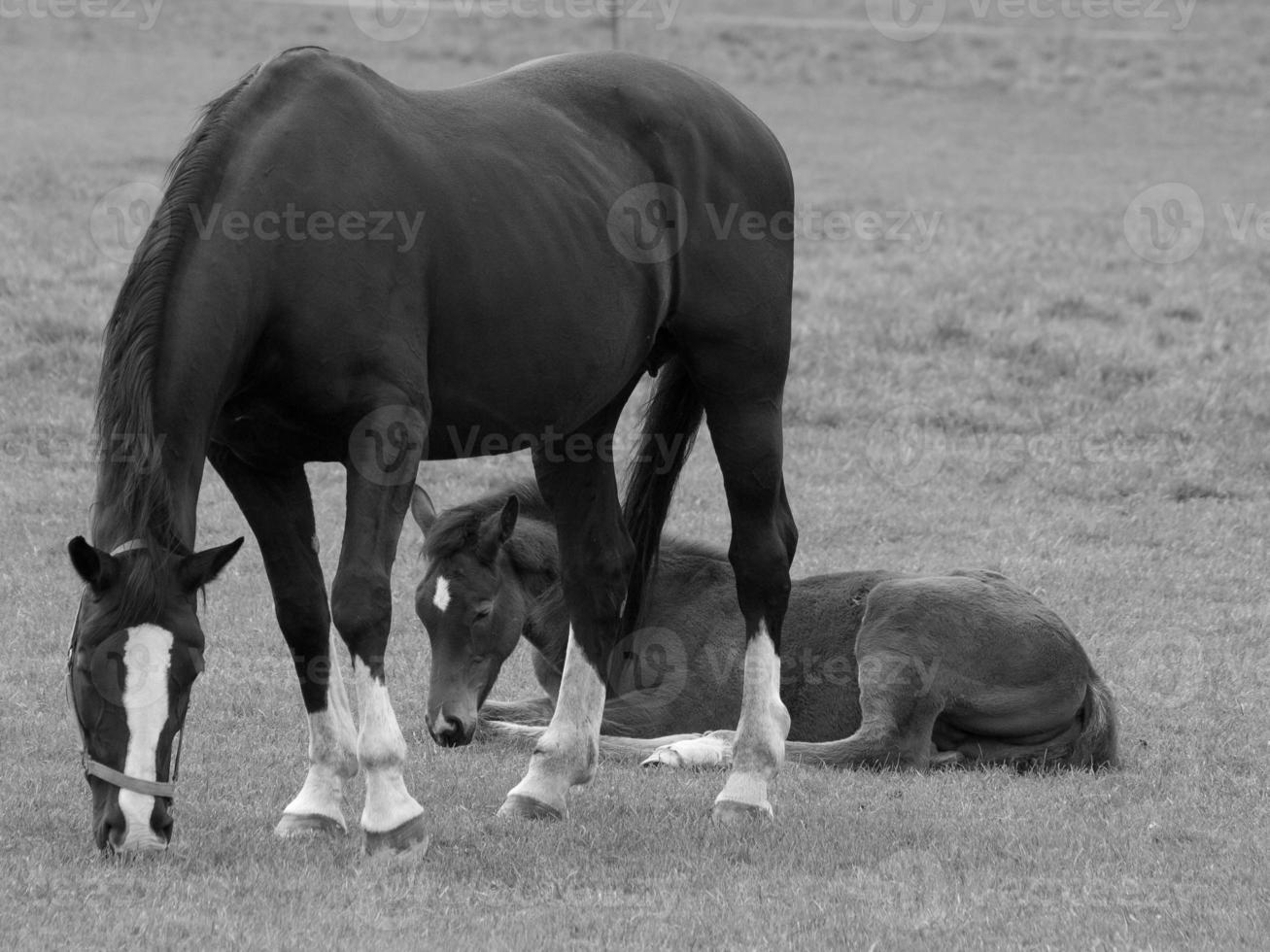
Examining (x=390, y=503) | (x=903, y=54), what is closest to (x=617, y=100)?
(x=390, y=503)

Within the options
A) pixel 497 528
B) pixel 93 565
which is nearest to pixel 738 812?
pixel 497 528

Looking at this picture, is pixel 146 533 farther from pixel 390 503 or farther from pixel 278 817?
pixel 278 817

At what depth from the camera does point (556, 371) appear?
5664 millimetres

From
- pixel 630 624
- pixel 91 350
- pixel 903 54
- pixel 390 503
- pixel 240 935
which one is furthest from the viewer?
pixel 903 54

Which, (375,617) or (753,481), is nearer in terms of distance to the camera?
(375,617)

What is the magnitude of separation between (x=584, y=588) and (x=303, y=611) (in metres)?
1.27

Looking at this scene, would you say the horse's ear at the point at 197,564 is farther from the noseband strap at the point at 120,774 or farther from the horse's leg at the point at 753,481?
the horse's leg at the point at 753,481

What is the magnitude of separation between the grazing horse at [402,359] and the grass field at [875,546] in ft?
1.23

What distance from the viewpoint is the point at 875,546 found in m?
10.8

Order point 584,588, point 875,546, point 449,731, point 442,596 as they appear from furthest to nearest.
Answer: point 875,546 < point 442,596 < point 449,731 < point 584,588

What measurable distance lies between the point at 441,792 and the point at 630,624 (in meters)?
1.36

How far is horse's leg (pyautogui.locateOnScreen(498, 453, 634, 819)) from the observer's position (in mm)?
6172

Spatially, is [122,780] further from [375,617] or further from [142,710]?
[375,617]

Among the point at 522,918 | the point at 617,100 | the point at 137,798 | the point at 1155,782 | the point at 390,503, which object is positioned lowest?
the point at 1155,782
